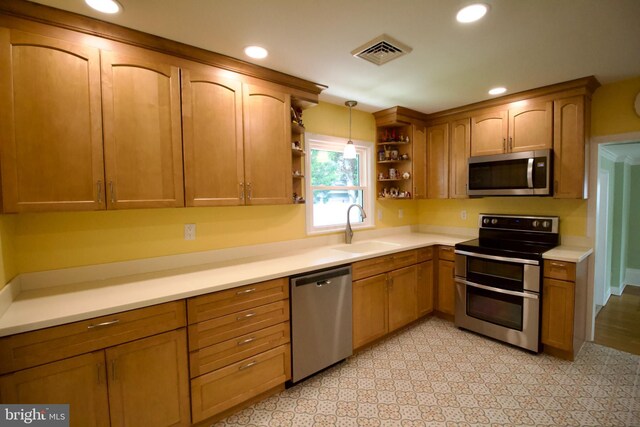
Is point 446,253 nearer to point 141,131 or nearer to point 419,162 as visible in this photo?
point 419,162

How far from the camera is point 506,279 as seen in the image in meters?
2.71

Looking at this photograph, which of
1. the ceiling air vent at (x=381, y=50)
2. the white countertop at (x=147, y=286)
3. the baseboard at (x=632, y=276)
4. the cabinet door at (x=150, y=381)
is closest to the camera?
the white countertop at (x=147, y=286)

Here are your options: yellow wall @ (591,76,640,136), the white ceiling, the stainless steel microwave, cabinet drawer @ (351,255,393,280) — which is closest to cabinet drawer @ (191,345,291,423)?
cabinet drawer @ (351,255,393,280)

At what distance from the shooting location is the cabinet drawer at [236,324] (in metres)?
1.71

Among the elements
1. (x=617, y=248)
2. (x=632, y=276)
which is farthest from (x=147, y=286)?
(x=632, y=276)

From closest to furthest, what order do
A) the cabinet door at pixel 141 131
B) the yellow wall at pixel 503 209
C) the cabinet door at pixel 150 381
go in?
the cabinet door at pixel 150 381, the cabinet door at pixel 141 131, the yellow wall at pixel 503 209

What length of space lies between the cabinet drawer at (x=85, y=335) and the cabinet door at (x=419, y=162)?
117 inches

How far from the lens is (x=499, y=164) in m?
3.00

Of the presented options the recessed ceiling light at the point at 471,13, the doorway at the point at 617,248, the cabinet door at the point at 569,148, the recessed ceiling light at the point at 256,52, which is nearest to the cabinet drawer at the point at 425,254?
the cabinet door at the point at 569,148

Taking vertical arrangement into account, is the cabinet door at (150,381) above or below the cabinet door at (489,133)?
below

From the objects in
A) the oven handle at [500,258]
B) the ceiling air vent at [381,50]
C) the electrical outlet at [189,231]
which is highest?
the ceiling air vent at [381,50]

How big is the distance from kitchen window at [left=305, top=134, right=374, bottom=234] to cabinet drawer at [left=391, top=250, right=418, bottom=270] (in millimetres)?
688

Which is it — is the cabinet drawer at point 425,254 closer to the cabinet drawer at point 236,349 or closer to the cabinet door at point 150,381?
the cabinet drawer at point 236,349

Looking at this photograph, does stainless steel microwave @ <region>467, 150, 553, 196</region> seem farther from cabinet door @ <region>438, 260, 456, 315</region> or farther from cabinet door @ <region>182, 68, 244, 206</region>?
cabinet door @ <region>182, 68, 244, 206</region>
